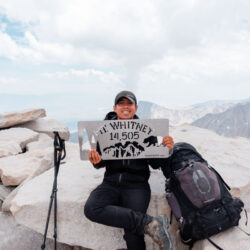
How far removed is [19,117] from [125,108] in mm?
8537

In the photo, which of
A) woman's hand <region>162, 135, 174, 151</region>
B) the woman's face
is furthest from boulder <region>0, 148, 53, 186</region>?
woman's hand <region>162, 135, 174, 151</region>

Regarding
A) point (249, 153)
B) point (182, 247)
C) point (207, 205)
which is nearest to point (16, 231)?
point (182, 247)

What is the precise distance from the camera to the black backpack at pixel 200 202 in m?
2.74

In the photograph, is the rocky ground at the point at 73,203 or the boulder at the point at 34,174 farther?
the boulder at the point at 34,174

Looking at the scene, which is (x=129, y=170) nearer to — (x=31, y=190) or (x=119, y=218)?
(x=119, y=218)

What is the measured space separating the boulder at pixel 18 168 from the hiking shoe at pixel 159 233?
11.6 feet

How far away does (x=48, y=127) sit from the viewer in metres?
11.3

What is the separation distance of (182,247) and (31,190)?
2.67 m

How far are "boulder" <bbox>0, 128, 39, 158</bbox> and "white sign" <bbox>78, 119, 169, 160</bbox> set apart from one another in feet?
18.6

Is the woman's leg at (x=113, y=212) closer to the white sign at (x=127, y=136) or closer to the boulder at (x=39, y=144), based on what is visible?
the white sign at (x=127, y=136)

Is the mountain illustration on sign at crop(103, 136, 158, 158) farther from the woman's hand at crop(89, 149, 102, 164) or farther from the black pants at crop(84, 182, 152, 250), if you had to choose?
the black pants at crop(84, 182, 152, 250)

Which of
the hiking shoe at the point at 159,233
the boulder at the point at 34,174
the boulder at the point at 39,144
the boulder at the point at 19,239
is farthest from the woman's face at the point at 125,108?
the boulder at the point at 39,144

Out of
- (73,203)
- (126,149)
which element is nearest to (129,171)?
(126,149)

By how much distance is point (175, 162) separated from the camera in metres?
3.33
